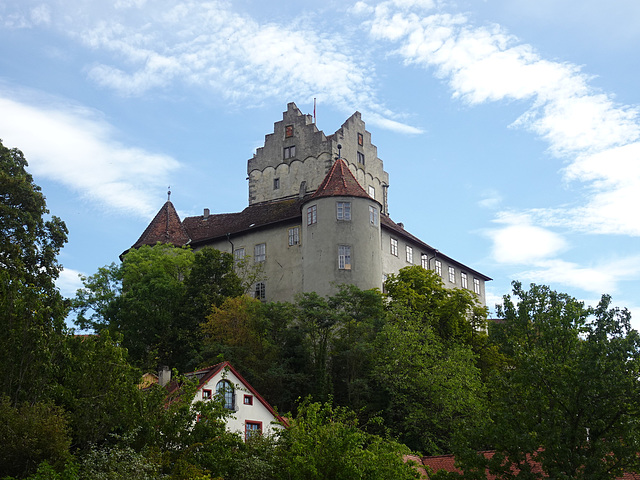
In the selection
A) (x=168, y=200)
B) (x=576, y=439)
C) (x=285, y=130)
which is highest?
(x=285, y=130)

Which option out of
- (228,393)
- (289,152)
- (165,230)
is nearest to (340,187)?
(289,152)

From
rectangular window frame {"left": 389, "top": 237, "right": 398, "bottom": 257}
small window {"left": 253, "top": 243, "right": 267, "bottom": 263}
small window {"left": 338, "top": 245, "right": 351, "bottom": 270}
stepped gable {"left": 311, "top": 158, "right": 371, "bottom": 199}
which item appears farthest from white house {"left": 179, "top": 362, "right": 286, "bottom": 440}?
rectangular window frame {"left": 389, "top": 237, "right": 398, "bottom": 257}

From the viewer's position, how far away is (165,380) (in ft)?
129

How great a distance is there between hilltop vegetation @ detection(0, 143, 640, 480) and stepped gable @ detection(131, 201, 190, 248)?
1740 cm

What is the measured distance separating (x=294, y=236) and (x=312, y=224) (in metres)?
2.52

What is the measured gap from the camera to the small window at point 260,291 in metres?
59.1

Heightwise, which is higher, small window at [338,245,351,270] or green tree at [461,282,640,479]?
small window at [338,245,351,270]

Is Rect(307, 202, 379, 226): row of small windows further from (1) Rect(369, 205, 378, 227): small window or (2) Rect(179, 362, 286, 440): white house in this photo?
(2) Rect(179, 362, 286, 440): white house

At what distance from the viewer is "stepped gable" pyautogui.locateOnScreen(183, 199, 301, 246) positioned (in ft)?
203

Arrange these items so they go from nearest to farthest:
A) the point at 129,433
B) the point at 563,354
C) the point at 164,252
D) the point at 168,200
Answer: the point at 129,433 → the point at 563,354 → the point at 164,252 → the point at 168,200

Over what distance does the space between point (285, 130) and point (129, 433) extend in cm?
4542

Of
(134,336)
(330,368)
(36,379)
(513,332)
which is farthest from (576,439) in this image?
(134,336)

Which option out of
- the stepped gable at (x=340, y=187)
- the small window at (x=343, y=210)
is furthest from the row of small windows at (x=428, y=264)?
the small window at (x=343, y=210)

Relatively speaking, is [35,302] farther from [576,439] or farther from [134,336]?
[134,336]
